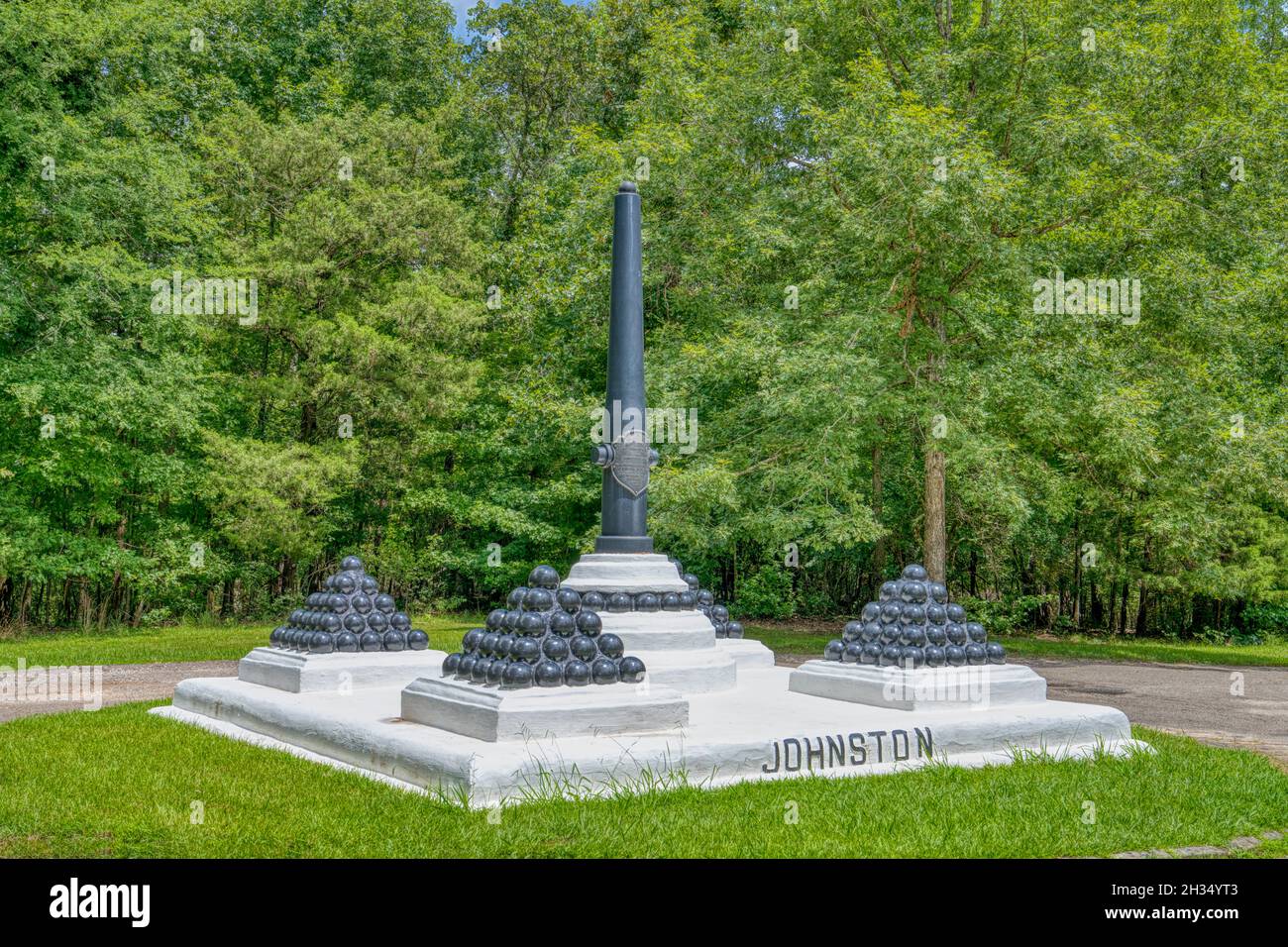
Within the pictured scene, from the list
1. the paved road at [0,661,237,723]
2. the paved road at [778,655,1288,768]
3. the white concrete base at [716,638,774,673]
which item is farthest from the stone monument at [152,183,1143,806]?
the paved road at [778,655,1288,768]

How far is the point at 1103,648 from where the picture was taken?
881 inches

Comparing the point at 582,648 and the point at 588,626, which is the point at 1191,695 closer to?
the point at 588,626

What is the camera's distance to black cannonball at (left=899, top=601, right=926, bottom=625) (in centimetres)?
974

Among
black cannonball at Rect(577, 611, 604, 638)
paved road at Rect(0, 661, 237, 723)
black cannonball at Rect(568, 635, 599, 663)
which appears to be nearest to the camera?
black cannonball at Rect(568, 635, 599, 663)

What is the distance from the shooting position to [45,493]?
23.6 metres

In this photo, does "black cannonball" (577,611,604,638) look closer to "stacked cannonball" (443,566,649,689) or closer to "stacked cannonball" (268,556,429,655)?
"stacked cannonball" (443,566,649,689)

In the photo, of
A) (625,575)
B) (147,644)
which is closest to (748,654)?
(625,575)

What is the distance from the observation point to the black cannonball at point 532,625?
25.7 feet

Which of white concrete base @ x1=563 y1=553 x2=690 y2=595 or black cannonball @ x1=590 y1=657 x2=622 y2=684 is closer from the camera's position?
black cannonball @ x1=590 y1=657 x2=622 y2=684

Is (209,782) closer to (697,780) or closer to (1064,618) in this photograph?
(697,780)

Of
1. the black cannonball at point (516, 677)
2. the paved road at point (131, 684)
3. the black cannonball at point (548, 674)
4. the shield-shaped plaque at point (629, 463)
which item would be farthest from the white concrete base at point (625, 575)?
the paved road at point (131, 684)

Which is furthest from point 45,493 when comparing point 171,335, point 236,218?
point 236,218

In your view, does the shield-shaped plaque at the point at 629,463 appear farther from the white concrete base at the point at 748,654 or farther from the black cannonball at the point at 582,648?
the black cannonball at the point at 582,648

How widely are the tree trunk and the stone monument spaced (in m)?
9.21
